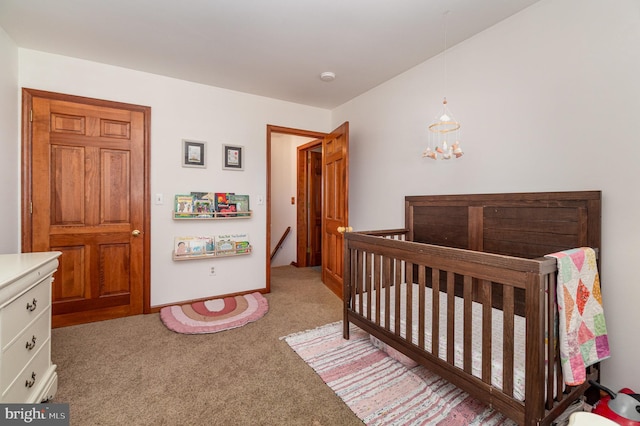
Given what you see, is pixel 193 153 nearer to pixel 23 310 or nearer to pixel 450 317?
pixel 23 310

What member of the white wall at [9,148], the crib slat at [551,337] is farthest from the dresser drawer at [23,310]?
the crib slat at [551,337]

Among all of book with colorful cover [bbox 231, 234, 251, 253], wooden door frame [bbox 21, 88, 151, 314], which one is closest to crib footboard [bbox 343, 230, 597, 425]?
book with colorful cover [bbox 231, 234, 251, 253]

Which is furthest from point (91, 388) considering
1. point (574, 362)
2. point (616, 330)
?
point (616, 330)

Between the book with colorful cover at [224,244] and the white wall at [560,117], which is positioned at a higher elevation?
the white wall at [560,117]

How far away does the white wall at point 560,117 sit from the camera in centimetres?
145

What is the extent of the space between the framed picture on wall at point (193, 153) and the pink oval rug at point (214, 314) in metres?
1.44

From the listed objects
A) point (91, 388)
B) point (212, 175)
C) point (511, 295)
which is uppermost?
point (212, 175)

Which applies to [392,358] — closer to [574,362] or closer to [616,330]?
[574,362]

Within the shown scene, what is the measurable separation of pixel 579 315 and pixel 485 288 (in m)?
0.42

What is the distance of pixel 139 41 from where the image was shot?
2193mm

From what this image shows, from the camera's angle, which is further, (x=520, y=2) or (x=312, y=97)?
(x=312, y=97)

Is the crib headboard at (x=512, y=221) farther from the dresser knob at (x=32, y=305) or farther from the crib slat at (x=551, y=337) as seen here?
the dresser knob at (x=32, y=305)

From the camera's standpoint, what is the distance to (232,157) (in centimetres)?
316

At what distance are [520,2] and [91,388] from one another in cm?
344
